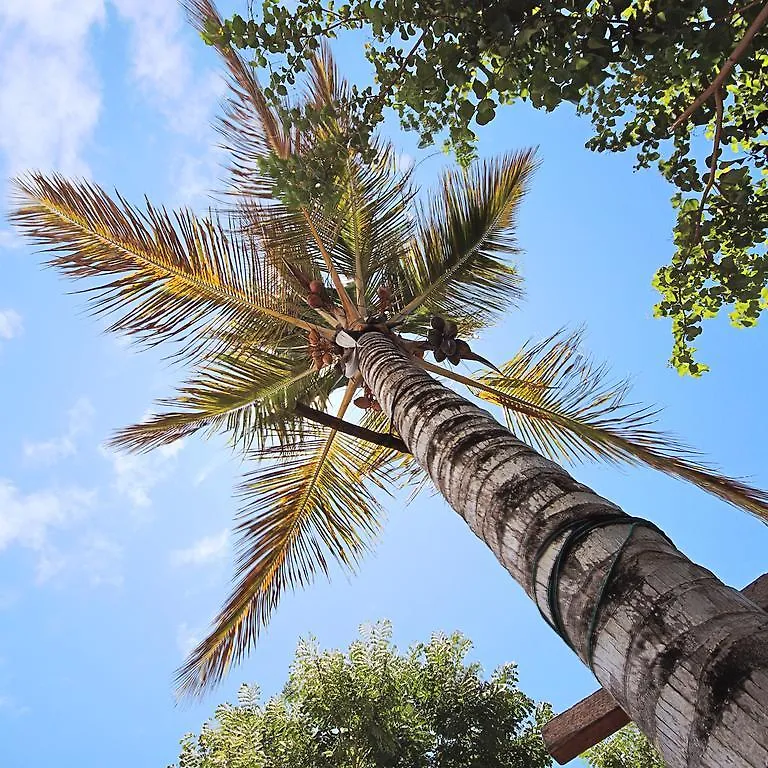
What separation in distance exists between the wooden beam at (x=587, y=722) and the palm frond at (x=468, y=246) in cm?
397

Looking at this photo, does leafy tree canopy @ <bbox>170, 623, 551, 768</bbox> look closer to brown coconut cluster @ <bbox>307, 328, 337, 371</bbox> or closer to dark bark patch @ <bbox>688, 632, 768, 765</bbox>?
brown coconut cluster @ <bbox>307, 328, 337, 371</bbox>

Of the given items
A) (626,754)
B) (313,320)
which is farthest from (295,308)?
(626,754)

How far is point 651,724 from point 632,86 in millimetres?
3566

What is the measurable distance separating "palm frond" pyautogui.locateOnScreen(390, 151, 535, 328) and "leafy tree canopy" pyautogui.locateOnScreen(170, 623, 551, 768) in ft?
18.1

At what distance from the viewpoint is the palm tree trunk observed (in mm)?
1363

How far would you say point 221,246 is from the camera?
6.38 metres

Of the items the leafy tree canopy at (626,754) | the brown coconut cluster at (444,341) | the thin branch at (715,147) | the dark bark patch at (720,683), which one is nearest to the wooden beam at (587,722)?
the thin branch at (715,147)

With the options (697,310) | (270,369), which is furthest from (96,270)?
(697,310)

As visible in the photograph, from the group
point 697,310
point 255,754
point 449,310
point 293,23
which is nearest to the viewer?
point 293,23

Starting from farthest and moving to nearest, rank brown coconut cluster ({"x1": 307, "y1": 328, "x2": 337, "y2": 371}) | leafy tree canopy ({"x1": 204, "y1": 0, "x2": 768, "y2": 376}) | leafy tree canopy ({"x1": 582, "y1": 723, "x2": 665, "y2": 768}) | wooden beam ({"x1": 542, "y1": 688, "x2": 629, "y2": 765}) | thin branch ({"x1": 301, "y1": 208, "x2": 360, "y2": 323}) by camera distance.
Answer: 1. leafy tree canopy ({"x1": 582, "y1": 723, "x2": 665, "y2": 768})
2. thin branch ({"x1": 301, "y1": 208, "x2": 360, "y2": 323})
3. brown coconut cluster ({"x1": 307, "y1": 328, "x2": 337, "y2": 371})
4. wooden beam ({"x1": 542, "y1": 688, "x2": 629, "y2": 765})
5. leafy tree canopy ({"x1": 204, "y1": 0, "x2": 768, "y2": 376})

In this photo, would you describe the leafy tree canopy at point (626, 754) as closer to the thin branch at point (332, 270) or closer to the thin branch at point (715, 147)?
the thin branch at point (332, 270)

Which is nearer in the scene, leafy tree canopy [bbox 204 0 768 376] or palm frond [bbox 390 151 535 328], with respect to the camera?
leafy tree canopy [bbox 204 0 768 376]

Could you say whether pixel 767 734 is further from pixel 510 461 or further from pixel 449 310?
pixel 449 310

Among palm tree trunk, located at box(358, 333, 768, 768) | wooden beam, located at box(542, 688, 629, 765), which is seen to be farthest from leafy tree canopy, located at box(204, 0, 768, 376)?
wooden beam, located at box(542, 688, 629, 765)
